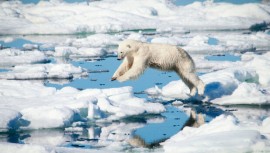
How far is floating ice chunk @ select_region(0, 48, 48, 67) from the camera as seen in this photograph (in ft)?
44.2

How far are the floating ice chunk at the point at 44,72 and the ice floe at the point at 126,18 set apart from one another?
16.6 m

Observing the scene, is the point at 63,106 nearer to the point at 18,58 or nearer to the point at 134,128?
the point at 134,128

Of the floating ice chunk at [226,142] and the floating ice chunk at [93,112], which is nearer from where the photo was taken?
the floating ice chunk at [226,142]

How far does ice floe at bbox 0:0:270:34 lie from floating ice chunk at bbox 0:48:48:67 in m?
13.0

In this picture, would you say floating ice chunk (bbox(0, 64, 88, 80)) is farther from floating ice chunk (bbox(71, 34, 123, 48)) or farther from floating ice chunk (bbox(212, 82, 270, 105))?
floating ice chunk (bbox(71, 34, 123, 48))

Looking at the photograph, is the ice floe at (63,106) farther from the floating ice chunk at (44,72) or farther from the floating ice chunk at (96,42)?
the floating ice chunk at (96,42)

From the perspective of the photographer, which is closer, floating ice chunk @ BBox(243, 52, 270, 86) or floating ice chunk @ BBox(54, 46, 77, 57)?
floating ice chunk @ BBox(243, 52, 270, 86)

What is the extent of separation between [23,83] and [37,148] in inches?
202

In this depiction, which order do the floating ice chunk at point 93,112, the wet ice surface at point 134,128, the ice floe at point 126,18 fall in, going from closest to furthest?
the wet ice surface at point 134,128, the floating ice chunk at point 93,112, the ice floe at point 126,18

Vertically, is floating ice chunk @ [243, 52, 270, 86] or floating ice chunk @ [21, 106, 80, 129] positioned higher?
floating ice chunk @ [243, 52, 270, 86]

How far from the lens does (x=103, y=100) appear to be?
648 cm

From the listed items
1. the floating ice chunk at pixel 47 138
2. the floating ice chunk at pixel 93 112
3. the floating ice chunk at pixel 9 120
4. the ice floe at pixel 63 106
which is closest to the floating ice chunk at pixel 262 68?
the ice floe at pixel 63 106

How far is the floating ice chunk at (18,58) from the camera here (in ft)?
44.2

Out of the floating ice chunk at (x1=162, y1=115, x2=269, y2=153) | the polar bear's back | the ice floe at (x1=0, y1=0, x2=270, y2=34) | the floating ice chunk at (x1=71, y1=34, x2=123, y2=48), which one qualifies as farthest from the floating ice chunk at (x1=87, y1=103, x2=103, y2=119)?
the ice floe at (x1=0, y1=0, x2=270, y2=34)
